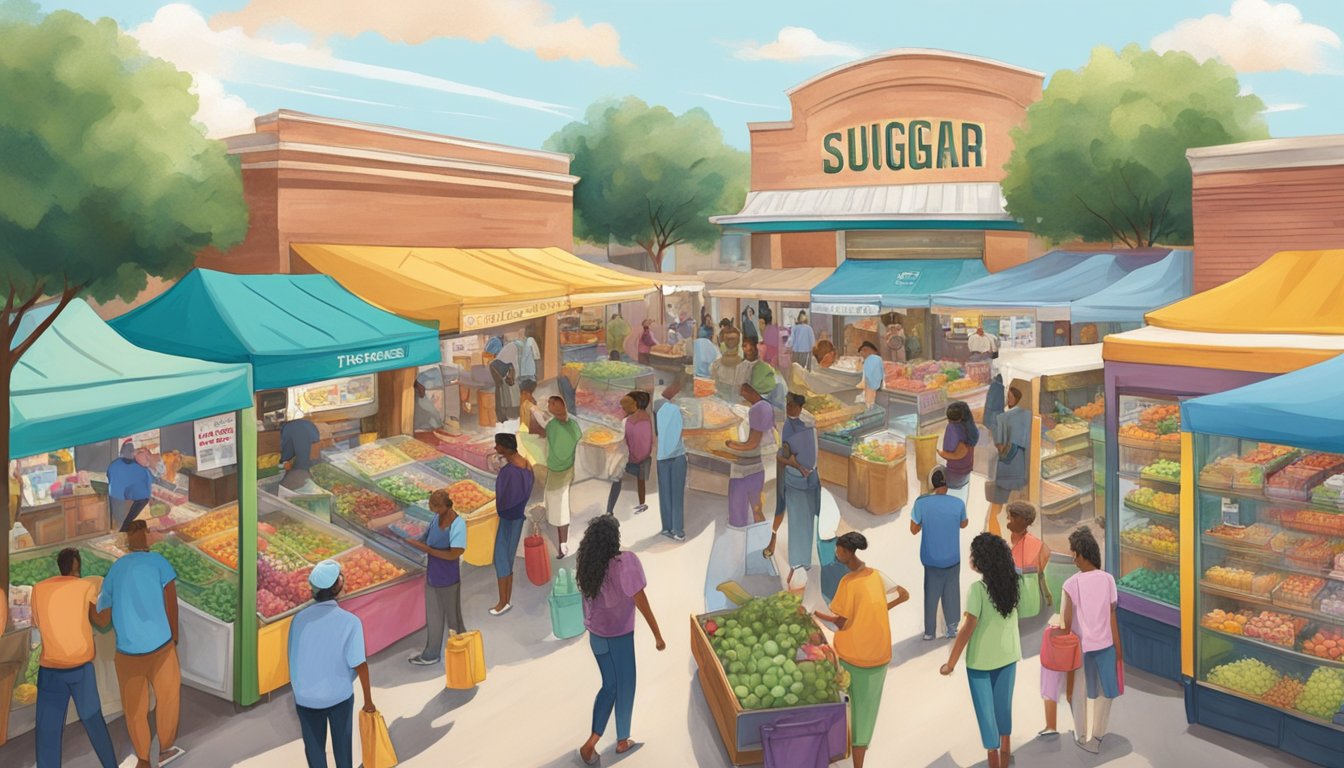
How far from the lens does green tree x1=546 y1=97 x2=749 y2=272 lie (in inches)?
1346

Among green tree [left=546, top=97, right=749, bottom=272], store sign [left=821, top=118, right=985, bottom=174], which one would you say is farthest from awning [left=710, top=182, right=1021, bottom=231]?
green tree [left=546, top=97, right=749, bottom=272]

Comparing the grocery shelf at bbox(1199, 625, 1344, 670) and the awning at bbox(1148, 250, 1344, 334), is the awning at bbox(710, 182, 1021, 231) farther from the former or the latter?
the grocery shelf at bbox(1199, 625, 1344, 670)

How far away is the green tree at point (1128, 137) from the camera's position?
16.8m

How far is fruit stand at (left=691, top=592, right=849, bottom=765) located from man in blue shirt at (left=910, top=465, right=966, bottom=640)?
53.3 inches

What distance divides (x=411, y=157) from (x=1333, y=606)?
13330 mm

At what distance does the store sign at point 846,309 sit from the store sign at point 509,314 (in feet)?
31.3

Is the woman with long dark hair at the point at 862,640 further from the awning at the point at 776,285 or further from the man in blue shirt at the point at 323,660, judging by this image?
the awning at the point at 776,285

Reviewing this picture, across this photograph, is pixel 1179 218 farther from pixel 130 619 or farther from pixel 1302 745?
pixel 130 619

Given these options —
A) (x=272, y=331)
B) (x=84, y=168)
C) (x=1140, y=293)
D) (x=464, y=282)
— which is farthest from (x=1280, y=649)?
(x=464, y=282)

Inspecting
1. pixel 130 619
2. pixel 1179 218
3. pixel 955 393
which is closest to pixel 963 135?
pixel 1179 218

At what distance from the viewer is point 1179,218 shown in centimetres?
1738

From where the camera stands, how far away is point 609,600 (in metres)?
6.07

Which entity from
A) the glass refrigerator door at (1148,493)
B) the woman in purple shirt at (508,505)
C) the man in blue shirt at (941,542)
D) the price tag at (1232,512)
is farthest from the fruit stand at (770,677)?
the price tag at (1232,512)

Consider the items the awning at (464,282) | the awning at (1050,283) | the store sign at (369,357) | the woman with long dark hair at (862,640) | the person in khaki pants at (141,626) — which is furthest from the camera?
→ the awning at (1050,283)
